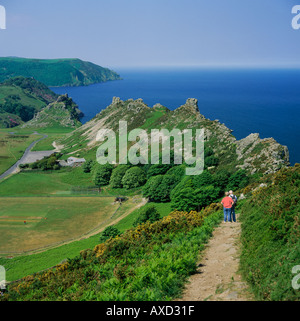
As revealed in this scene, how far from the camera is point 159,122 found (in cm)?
11175

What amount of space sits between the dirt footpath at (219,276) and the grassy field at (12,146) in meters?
101

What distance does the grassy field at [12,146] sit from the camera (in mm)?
119975

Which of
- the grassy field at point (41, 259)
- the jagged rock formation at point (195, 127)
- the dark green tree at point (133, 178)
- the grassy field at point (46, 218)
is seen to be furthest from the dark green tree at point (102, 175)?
the grassy field at point (41, 259)

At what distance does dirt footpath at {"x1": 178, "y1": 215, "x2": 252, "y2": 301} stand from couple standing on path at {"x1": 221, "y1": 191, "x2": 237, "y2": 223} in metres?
3.01

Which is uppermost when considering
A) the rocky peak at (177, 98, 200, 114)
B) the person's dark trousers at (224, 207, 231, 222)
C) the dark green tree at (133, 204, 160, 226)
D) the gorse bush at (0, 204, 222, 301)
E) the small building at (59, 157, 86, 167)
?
the rocky peak at (177, 98, 200, 114)

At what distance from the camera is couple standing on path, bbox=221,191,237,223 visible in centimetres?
2570

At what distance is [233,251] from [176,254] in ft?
11.6

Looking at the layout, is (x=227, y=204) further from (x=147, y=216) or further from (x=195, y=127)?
(x=195, y=127)

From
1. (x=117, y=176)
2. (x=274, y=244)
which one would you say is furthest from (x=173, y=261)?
(x=117, y=176)

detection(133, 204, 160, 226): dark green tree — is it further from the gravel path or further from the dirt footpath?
the gravel path

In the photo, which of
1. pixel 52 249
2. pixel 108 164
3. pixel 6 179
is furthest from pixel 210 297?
pixel 6 179

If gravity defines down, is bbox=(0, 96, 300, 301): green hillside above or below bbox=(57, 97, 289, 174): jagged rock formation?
below

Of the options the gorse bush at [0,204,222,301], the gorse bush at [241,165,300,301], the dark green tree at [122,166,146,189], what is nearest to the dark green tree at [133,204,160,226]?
the gorse bush at [0,204,222,301]
